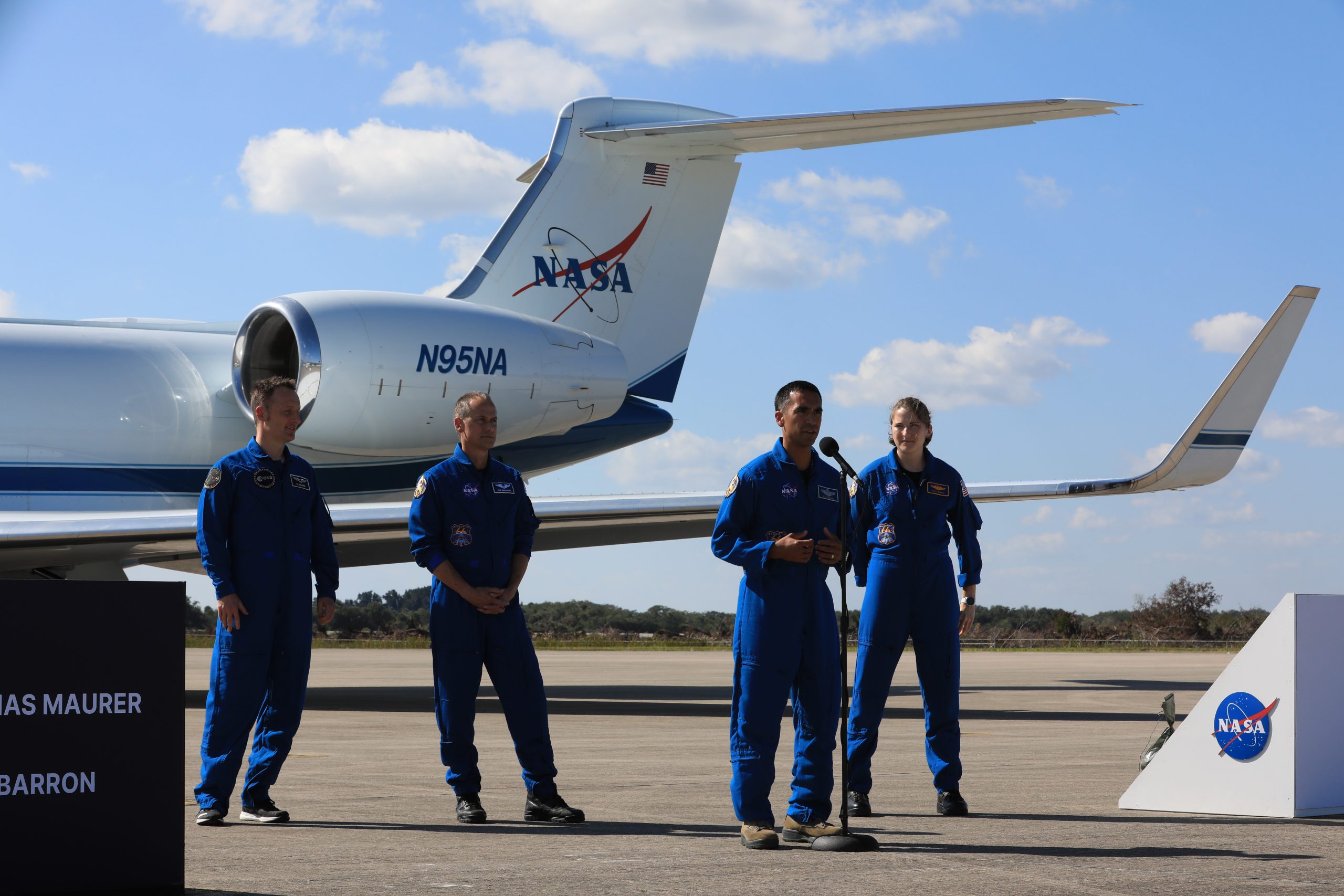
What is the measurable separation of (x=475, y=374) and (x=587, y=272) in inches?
114

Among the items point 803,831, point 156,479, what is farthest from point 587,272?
point 803,831

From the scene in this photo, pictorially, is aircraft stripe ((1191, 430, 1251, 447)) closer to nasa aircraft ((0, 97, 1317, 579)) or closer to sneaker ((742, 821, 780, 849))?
nasa aircraft ((0, 97, 1317, 579))

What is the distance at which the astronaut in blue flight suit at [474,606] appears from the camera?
22.6ft

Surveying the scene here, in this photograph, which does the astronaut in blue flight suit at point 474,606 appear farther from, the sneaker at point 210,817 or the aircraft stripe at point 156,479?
the aircraft stripe at point 156,479

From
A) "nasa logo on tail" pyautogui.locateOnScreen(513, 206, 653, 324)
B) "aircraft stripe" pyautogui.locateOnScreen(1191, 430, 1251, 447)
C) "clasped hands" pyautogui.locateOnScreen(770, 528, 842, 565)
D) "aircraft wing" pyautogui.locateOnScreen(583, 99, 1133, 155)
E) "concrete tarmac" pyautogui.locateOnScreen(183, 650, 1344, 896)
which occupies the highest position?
"aircraft wing" pyautogui.locateOnScreen(583, 99, 1133, 155)

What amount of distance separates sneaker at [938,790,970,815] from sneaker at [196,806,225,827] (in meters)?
3.27

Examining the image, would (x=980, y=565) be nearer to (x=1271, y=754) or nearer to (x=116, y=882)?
(x=1271, y=754)

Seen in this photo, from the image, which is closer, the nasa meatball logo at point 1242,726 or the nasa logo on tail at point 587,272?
the nasa meatball logo at point 1242,726

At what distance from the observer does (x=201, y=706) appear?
567 inches

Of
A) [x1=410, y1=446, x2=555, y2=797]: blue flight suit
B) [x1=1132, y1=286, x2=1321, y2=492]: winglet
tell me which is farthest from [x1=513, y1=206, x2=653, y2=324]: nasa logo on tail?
[x1=410, y1=446, x2=555, y2=797]: blue flight suit

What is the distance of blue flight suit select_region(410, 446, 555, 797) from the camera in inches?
271

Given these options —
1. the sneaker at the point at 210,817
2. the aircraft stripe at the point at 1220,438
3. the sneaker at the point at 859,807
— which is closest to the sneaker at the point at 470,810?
the sneaker at the point at 210,817

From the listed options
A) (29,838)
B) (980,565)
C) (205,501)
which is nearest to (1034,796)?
(980,565)

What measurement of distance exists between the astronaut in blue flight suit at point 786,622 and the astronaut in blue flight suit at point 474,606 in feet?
3.87
